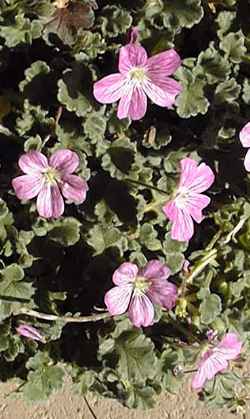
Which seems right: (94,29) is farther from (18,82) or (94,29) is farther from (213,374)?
(213,374)

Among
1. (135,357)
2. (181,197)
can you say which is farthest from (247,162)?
(135,357)

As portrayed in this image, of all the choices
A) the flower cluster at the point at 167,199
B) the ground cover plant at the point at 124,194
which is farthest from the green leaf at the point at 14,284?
the flower cluster at the point at 167,199

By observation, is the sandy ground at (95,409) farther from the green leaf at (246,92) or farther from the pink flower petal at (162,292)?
the green leaf at (246,92)

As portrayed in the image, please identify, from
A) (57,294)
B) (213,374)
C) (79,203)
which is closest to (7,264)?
(57,294)

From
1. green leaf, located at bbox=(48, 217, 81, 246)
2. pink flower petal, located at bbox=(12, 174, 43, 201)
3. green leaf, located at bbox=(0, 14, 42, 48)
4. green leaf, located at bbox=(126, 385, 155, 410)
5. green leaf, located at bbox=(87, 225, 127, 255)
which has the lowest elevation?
green leaf, located at bbox=(126, 385, 155, 410)

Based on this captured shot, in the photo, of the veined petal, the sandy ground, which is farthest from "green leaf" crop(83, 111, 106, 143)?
the sandy ground

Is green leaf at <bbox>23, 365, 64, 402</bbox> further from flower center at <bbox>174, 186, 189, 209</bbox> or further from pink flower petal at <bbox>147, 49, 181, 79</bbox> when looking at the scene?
pink flower petal at <bbox>147, 49, 181, 79</bbox>
